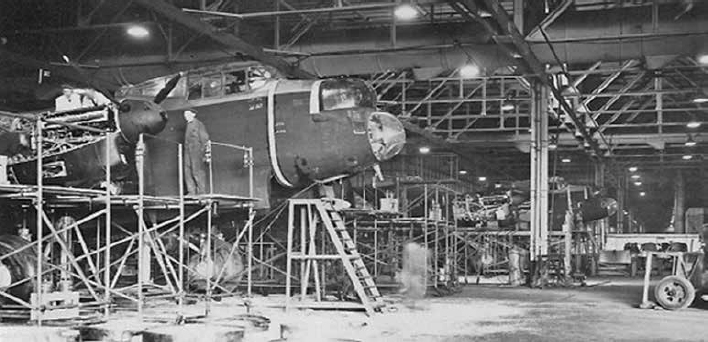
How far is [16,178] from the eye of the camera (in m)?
15.6

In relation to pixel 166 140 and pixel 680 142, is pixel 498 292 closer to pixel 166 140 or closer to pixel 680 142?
pixel 166 140

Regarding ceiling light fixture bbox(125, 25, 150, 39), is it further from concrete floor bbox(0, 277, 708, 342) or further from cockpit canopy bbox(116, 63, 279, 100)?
concrete floor bbox(0, 277, 708, 342)

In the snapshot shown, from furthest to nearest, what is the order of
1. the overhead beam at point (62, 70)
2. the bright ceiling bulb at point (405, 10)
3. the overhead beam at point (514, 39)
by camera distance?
1. the overhead beam at point (62, 70)
2. the bright ceiling bulb at point (405, 10)
3. the overhead beam at point (514, 39)

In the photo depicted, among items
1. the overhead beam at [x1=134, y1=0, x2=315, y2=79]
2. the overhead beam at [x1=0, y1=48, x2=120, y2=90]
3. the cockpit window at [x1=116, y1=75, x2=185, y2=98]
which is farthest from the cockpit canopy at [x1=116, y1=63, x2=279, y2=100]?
the overhead beam at [x1=0, y1=48, x2=120, y2=90]

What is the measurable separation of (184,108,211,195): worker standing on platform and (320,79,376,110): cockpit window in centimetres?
223

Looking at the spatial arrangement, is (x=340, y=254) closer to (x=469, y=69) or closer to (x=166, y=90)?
(x=166, y=90)

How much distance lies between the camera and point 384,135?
15.2 meters

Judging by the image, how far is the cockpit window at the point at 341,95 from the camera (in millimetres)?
15297

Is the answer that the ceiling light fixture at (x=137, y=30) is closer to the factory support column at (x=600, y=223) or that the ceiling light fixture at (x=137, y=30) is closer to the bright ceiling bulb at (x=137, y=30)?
the bright ceiling bulb at (x=137, y=30)

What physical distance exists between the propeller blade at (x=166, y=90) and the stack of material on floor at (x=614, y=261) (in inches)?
1056

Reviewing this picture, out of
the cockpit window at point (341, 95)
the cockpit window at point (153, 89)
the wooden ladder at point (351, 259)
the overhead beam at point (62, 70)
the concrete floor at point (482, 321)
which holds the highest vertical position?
the overhead beam at point (62, 70)

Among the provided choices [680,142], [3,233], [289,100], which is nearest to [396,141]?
[289,100]

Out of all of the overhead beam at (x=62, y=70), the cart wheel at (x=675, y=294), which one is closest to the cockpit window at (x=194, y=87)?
the overhead beam at (x=62, y=70)

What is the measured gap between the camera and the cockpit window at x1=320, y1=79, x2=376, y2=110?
50.2ft
